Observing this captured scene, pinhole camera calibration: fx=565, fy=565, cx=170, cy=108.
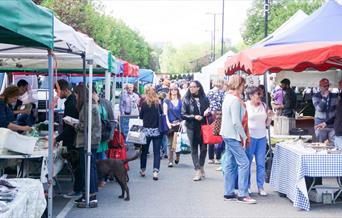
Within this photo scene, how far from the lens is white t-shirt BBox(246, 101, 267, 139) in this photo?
29.2ft

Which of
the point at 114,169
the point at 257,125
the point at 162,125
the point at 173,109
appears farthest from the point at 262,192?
the point at 173,109

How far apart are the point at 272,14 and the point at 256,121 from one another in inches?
2080

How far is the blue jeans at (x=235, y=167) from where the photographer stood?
8.45 m

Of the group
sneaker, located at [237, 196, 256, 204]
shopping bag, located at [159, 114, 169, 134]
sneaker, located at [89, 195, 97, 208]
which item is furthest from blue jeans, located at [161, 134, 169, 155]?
sneaker, located at [89, 195, 97, 208]

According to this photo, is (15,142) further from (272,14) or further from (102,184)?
(272,14)

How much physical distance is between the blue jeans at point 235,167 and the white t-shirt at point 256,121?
0.54 m

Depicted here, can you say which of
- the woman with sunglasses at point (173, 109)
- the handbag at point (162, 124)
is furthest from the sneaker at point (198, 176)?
the woman with sunglasses at point (173, 109)

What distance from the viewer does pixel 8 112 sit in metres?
8.16

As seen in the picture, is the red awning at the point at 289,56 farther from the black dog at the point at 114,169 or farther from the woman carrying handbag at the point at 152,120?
the black dog at the point at 114,169

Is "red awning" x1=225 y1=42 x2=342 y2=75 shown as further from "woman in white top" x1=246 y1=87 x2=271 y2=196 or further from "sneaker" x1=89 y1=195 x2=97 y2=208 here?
"sneaker" x1=89 y1=195 x2=97 y2=208

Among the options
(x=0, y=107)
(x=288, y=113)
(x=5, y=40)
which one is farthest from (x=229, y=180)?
(x=288, y=113)

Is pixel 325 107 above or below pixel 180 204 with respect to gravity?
above

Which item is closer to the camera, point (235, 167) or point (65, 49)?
point (65, 49)

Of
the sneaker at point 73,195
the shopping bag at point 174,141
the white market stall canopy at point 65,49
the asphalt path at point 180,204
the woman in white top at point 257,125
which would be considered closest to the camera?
the white market stall canopy at point 65,49
